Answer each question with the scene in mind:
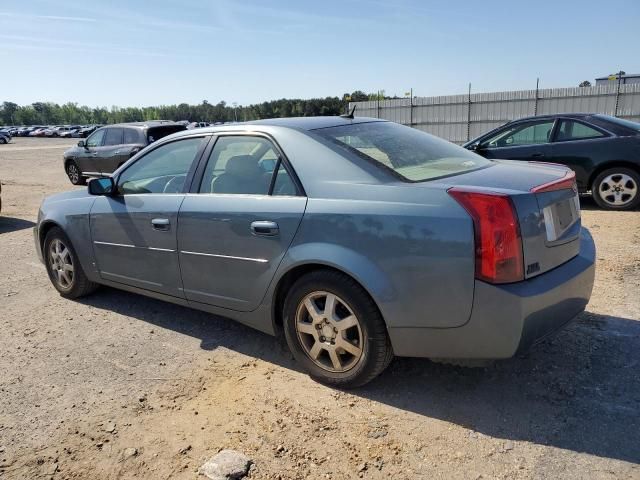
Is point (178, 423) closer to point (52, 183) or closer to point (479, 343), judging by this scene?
point (479, 343)

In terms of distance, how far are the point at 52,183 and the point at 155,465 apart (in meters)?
15.4

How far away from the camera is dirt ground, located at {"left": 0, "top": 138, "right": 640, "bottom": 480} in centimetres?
255

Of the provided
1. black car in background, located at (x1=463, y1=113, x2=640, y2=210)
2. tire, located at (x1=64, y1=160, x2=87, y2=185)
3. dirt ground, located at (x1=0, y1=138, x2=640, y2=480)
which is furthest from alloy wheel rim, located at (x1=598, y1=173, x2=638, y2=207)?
tire, located at (x1=64, y1=160, x2=87, y2=185)

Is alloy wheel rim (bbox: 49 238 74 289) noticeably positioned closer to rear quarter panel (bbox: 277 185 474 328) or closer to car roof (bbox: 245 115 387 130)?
car roof (bbox: 245 115 387 130)

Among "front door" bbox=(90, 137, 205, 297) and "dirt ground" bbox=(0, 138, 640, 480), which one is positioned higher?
"front door" bbox=(90, 137, 205, 297)

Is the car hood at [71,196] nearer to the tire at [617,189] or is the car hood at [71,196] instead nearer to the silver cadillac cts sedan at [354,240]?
the silver cadillac cts sedan at [354,240]

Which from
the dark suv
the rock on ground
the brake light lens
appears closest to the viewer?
the rock on ground

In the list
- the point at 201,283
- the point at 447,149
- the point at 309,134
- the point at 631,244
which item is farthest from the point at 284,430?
the point at 631,244

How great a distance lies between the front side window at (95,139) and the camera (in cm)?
1421

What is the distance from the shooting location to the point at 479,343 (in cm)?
270

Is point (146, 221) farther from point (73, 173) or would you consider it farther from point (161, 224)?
point (73, 173)

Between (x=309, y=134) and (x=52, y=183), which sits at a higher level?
(x=309, y=134)

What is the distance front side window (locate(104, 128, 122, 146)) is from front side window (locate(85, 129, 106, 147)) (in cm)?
27

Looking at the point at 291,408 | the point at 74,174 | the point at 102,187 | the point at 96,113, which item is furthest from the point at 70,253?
the point at 96,113
